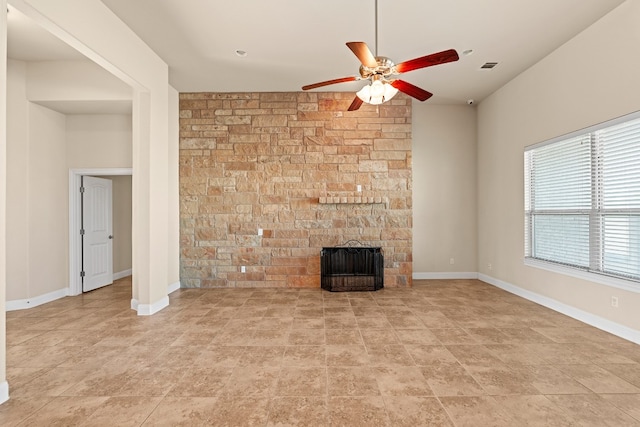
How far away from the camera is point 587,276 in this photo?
3.66 metres

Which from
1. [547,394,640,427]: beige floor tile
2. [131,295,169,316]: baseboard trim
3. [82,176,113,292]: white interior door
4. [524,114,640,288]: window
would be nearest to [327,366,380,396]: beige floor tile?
[547,394,640,427]: beige floor tile

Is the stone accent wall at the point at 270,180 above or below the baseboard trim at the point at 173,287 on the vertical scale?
above

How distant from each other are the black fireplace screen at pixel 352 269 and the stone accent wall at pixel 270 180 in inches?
9.1

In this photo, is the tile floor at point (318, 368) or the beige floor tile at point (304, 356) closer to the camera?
the tile floor at point (318, 368)

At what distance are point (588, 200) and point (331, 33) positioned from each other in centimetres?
355

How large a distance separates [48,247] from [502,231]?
7090 mm

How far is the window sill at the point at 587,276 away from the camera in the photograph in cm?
317

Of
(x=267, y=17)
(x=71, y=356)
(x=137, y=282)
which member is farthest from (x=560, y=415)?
(x=137, y=282)

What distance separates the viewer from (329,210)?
5613 mm

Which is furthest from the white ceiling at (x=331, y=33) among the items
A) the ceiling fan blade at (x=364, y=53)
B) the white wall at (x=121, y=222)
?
the white wall at (x=121, y=222)

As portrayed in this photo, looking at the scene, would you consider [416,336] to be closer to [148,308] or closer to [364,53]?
[364,53]

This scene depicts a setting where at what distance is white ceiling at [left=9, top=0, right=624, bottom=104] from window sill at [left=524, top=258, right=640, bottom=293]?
2.76m

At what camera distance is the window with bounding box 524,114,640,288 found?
3.23 meters

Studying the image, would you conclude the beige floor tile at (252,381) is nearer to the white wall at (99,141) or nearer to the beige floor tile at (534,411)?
the beige floor tile at (534,411)
